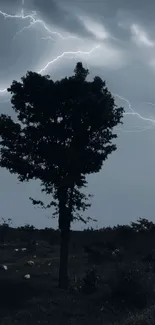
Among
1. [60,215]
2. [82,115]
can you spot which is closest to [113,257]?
[60,215]

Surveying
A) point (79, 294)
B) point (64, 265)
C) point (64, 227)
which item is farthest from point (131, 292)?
point (64, 227)

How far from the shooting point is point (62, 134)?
25.5 meters

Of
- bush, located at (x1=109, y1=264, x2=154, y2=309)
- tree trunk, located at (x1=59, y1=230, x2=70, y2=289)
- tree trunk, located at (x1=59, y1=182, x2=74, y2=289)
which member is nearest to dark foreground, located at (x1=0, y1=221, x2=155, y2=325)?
bush, located at (x1=109, y1=264, x2=154, y2=309)

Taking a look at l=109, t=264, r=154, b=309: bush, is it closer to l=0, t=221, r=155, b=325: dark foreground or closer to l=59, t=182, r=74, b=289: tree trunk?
l=0, t=221, r=155, b=325: dark foreground

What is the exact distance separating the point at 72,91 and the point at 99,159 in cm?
349

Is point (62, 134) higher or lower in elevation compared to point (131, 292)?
higher

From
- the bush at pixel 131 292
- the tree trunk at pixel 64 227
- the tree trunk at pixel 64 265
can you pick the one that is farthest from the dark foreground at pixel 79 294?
the tree trunk at pixel 64 227

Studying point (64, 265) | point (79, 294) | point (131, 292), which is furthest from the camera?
point (64, 265)

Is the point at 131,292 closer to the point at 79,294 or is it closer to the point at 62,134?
the point at 79,294

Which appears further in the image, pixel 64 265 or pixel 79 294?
pixel 64 265

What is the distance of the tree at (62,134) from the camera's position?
25.4 m

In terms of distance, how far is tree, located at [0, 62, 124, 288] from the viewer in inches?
998

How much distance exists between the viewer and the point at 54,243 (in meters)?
51.3

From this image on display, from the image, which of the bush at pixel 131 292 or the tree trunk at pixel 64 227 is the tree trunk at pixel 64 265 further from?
the bush at pixel 131 292
